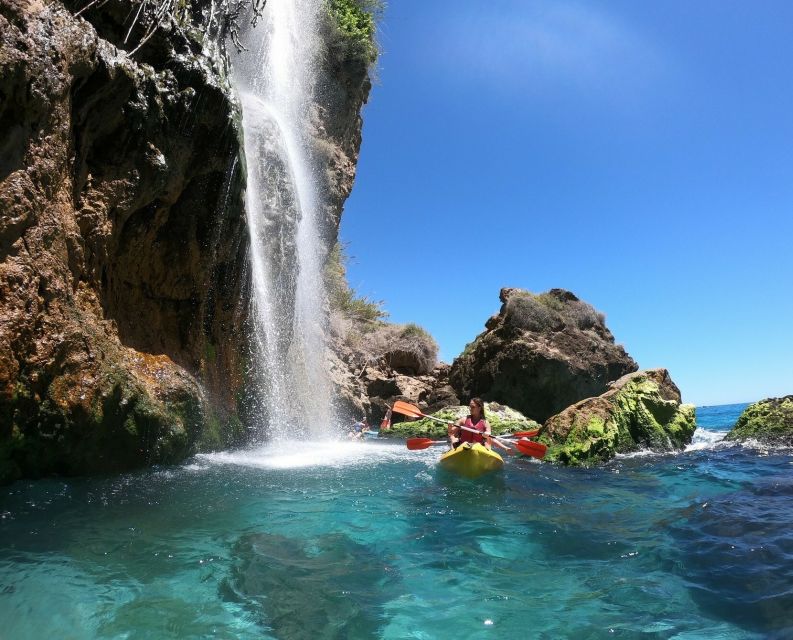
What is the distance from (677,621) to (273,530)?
11.1ft

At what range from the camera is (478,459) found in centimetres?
789

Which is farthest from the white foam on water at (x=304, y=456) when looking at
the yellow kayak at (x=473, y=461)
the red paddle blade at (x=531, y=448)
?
the yellow kayak at (x=473, y=461)

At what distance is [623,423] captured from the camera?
37.2 feet

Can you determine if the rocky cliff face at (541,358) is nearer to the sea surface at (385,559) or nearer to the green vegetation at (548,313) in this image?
the green vegetation at (548,313)

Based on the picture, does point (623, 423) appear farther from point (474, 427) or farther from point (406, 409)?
point (406, 409)

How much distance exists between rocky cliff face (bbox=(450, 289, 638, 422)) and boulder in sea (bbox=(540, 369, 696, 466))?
7.61 meters

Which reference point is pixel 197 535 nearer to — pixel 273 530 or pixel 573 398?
pixel 273 530

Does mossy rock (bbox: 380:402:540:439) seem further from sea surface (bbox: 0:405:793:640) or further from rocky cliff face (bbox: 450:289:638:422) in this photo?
sea surface (bbox: 0:405:793:640)

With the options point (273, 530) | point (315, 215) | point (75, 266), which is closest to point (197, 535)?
point (273, 530)

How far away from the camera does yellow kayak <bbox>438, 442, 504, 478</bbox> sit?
7891mm

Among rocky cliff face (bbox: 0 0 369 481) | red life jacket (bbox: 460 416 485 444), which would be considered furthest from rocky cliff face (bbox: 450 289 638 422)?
rocky cliff face (bbox: 0 0 369 481)

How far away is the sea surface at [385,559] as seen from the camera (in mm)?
3320

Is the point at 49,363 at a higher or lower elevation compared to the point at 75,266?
lower

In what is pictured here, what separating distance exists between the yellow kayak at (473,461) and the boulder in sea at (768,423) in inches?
315
